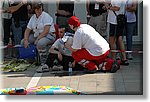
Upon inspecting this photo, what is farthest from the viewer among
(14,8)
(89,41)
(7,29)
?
(7,29)

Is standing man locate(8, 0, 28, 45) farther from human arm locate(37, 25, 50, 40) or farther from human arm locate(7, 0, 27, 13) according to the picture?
human arm locate(37, 25, 50, 40)

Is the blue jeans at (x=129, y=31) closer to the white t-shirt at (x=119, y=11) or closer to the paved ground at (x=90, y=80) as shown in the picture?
the white t-shirt at (x=119, y=11)

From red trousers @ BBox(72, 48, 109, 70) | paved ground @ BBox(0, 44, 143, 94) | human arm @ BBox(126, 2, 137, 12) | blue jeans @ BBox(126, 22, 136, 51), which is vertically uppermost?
human arm @ BBox(126, 2, 137, 12)

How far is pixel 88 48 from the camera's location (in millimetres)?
6762

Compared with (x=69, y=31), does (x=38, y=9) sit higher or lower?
higher

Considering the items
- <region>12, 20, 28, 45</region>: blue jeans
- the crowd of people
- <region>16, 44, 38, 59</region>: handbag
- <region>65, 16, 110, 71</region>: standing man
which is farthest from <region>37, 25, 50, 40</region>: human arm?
<region>12, 20, 28, 45</region>: blue jeans

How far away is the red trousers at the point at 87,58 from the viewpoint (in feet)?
22.2

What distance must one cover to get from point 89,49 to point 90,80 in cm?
71

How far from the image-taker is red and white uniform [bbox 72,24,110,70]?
6.69 m

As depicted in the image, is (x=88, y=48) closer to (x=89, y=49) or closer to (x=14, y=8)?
(x=89, y=49)

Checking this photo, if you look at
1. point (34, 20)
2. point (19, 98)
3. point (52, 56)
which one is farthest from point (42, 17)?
point (19, 98)

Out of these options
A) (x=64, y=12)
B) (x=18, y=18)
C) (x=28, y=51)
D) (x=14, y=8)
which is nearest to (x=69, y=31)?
(x=64, y=12)

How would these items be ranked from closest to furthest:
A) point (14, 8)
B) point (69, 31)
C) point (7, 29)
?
1. point (69, 31)
2. point (14, 8)
3. point (7, 29)

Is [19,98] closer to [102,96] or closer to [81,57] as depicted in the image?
[102,96]
